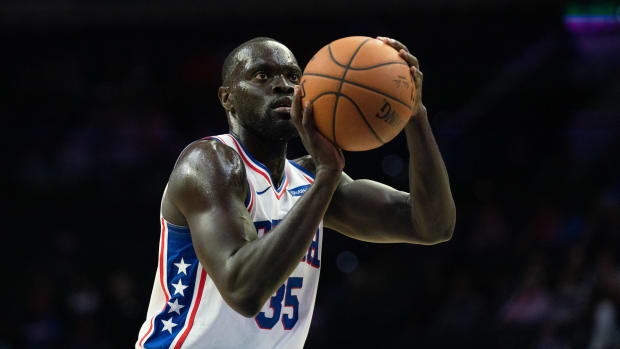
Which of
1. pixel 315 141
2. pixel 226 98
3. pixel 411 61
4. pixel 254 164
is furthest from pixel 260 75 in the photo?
pixel 411 61

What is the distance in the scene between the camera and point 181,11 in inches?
508

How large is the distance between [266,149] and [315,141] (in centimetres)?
63

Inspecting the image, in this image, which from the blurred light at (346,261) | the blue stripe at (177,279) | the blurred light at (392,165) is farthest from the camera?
the blurred light at (346,261)

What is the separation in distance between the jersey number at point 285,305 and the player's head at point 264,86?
2.27 feet

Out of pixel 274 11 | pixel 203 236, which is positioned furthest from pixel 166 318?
pixel 274 11

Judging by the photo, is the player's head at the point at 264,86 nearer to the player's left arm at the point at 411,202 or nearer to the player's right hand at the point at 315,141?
the player's right hand at the point at 315,141

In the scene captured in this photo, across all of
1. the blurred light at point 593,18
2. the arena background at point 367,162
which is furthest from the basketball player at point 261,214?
the blurred light at point 593,18

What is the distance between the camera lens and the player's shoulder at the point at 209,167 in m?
3.22

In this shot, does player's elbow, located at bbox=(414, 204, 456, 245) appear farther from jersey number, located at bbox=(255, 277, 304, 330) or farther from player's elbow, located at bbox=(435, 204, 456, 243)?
jersey number, located at bbox=(255, 277, 304, 330)

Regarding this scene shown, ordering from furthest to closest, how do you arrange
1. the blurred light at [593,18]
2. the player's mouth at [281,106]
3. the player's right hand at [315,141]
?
1. the blurred light at [593,18]
2. the player's mouth at [281,106]
3. the player's right hand at [315,141]

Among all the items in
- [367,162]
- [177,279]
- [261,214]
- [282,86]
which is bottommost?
[367,162]

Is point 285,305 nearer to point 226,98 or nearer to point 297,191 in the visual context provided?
point 297,191

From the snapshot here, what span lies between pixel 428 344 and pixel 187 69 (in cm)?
679

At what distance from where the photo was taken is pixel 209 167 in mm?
3254
